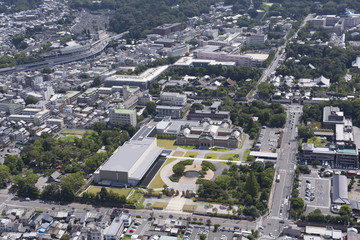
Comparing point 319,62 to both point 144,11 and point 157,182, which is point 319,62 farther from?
point 144,11

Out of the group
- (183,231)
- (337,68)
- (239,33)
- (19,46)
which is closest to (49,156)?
(183,231)

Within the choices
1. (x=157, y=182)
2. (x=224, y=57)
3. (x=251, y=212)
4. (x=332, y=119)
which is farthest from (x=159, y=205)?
(x=224, y=57)

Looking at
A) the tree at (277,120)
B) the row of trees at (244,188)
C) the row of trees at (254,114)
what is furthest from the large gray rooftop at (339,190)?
the tree at (277,120)

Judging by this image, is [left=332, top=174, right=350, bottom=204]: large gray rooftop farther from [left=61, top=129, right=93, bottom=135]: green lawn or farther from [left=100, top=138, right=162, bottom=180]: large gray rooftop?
[left=61, top=129, right=93, bottom=135]: green lawn

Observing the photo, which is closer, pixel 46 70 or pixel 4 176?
pixel 4 176

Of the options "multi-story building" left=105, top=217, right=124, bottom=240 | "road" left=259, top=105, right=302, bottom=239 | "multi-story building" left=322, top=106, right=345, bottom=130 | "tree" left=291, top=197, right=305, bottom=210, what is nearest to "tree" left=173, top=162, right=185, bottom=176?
"road" left=259, top=105, right=302, bottom=239

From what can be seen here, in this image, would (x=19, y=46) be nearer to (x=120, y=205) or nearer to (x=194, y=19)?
(x=194, y=19)

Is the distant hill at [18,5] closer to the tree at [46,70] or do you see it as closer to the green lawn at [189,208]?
the tree at [46,70]
